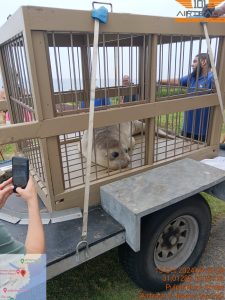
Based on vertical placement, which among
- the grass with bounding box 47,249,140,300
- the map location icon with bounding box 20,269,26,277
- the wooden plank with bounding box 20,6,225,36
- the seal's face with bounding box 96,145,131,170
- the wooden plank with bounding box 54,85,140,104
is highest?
the wooden plank with bounding box 20,6,225,36

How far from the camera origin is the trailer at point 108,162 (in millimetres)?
1729

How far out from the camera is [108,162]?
2.35m

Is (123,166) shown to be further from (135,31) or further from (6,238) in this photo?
(6,238)

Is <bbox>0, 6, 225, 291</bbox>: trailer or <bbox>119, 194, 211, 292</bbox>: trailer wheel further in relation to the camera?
<bbox>119, 194, 211, 292</bbox>: trailer wheel

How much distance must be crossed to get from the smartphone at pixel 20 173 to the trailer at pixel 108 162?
345mm

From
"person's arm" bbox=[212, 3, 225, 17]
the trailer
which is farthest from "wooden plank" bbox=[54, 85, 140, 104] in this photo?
"person's arm" bbox=[212, 3, 225, 17]

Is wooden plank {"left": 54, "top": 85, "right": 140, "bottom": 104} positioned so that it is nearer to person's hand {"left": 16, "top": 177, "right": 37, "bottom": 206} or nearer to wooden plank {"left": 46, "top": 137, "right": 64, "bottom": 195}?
wooden plank {"left": 46, "top": 137, "right": 64, "bottom": 195}

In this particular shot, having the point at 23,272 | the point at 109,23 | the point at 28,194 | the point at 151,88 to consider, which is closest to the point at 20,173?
the point at 28,194

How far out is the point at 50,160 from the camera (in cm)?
195

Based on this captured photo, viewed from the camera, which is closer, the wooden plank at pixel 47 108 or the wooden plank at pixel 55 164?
the wooden plank at pixel 47 108

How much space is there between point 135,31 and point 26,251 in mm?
1681

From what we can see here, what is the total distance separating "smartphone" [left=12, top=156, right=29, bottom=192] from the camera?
1405 mm

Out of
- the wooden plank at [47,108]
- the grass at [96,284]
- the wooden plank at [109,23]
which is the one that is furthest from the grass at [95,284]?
the wooden plank at [109,23]

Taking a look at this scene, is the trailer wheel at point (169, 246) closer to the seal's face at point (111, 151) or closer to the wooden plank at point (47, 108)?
the seal's face at point (111, 151)
